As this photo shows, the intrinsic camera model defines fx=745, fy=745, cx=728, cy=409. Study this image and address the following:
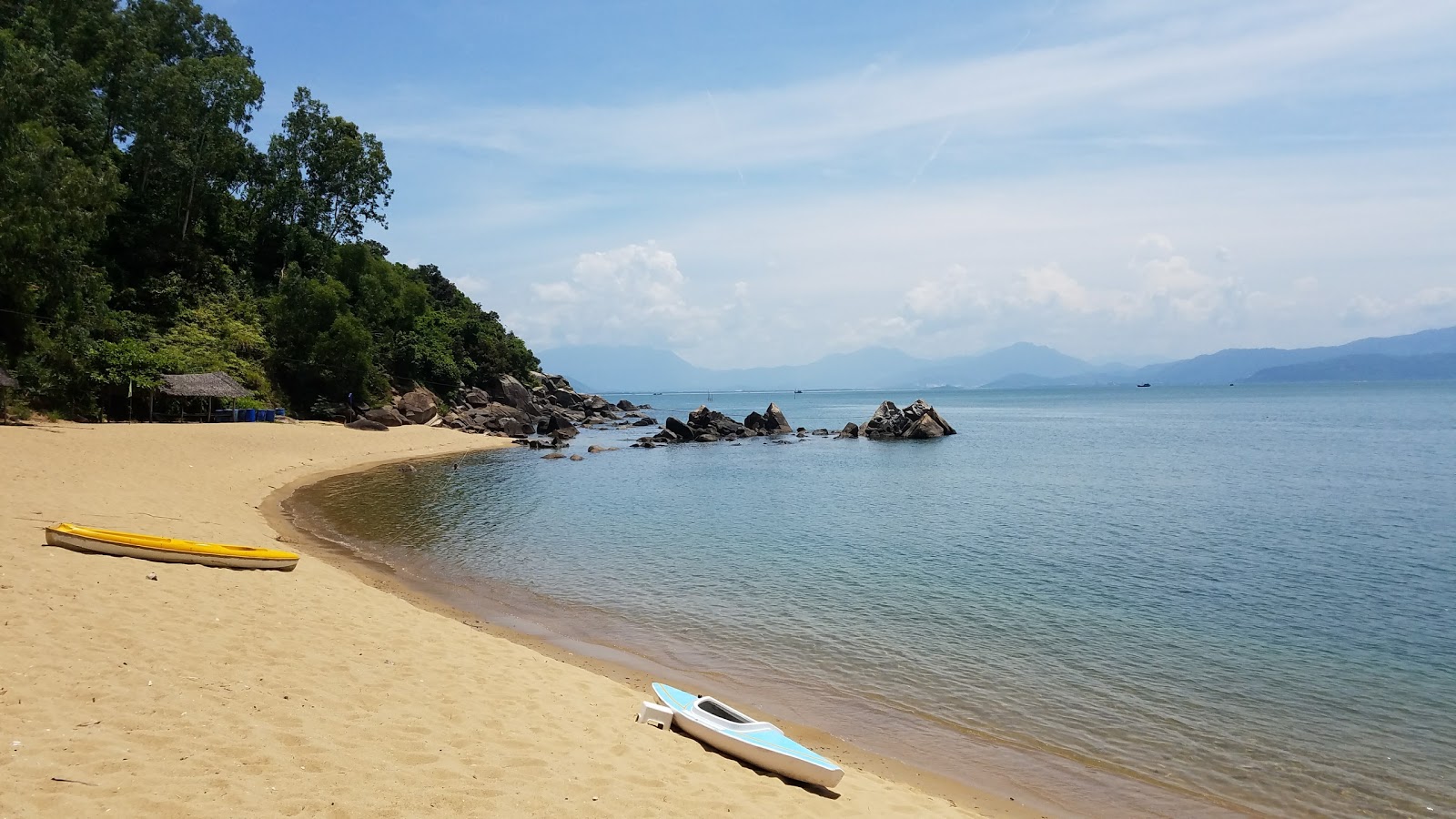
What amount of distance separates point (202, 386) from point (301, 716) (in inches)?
1737

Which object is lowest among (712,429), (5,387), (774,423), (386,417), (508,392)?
(712,429)

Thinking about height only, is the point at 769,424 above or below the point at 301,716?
above

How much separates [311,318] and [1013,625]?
55609 millimetres

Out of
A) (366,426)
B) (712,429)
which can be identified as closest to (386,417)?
(366,426)

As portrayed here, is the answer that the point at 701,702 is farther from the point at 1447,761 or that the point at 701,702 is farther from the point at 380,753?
the point at 1447,761

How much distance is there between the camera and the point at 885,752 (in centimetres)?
1075

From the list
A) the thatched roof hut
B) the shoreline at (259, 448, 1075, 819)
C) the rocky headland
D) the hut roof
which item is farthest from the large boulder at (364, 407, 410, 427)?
the shoreline at (259, 448, 1075, 819)

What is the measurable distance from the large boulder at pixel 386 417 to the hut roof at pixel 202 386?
10.9m

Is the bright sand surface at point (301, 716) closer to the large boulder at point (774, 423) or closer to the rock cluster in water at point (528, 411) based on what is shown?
the rock cluster in water at point (528, 411)

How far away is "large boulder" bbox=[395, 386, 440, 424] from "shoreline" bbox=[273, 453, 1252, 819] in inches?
1837

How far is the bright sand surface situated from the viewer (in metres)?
6.23

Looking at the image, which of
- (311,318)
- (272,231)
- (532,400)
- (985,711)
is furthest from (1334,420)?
(272,231)

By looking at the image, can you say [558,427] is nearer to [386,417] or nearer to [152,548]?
[386,417]

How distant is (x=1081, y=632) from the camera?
1581 cm
